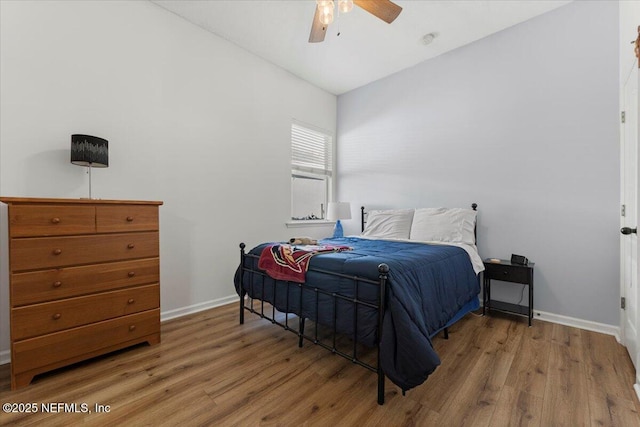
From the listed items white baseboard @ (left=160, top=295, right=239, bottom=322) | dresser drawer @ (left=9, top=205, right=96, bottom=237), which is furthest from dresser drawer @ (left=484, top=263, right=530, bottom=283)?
dresser drawer @ (left=9, top=205, right=96, bottom=237)

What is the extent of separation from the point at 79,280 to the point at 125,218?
0.48 m

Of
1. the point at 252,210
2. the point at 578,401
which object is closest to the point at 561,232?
the point at 578,401

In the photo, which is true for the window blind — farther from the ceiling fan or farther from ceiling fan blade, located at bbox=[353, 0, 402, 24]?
ceiling fan blade, located at bbox=[353, 0, 402, 24]

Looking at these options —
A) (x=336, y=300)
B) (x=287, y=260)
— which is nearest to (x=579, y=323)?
(x=336, y=300)

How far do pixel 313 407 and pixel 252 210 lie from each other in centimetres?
233

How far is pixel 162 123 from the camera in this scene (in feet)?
8.79

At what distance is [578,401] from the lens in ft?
5.08

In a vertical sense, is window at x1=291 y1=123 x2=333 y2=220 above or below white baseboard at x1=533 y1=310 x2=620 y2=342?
above

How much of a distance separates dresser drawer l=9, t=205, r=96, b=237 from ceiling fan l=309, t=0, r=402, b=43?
2.06 meters

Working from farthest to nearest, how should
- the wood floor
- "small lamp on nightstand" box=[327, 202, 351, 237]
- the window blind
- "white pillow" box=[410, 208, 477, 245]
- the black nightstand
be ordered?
the window blind < "small lamp on nightstand" box=[327, 202, 351, 237] < "white pillow" box=[410, 208, 477, 245] < the black nightstand < the wood floor

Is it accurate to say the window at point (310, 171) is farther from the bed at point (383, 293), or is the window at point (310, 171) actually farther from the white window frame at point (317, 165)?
the bed at point (383, 293)

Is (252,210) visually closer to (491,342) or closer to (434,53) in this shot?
(491,342)

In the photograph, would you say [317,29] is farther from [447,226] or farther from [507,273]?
[507,273]

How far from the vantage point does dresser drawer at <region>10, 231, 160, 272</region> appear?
64.7 inches
